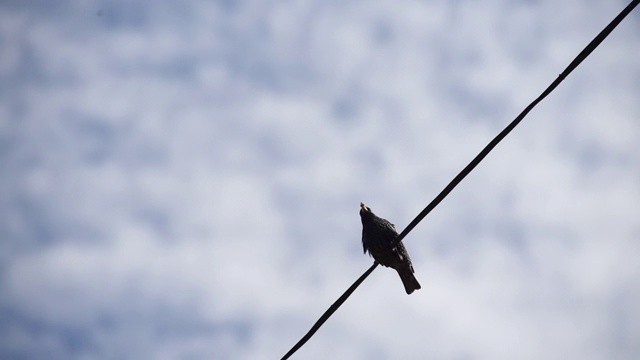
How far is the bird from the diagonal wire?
3.46m

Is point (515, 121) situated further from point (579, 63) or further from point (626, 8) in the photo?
point (626, 8)

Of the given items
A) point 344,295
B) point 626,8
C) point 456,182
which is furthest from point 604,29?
point 344,295

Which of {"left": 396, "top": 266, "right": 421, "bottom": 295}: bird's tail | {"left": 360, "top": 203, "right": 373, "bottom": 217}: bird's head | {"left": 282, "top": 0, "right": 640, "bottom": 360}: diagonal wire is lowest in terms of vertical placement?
{"left": 282, "top": 0, "right": 640, "bottom": 360}: diagonal wire

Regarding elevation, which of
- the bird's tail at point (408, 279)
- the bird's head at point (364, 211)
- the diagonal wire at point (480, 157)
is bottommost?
the diagonal wire at point (480, 157)

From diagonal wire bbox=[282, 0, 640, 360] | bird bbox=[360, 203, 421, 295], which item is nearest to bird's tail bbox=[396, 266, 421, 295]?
bird bbox=[360, 203, 421, 295]

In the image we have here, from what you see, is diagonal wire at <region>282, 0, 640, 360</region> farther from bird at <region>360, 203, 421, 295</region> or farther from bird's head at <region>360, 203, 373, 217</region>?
bird's head at <region>360, 203, 373, 217</region>

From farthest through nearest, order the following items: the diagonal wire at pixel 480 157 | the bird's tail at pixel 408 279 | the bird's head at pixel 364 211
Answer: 1. the bird's head at pixel 364 211
2. the bird's tail at pixel 408 279
3. the diagonal wire at pixel 480 157

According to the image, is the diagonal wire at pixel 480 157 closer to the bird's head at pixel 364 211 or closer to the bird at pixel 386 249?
the bird at pixel 386 249

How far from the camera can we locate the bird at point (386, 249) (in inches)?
321

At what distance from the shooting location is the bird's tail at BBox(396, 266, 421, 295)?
8312mm

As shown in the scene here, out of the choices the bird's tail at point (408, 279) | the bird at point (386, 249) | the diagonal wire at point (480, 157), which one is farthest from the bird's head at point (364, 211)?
the diagonal wire at point (480, 157)

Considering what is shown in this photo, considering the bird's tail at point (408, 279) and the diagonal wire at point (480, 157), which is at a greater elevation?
the bird's tail at point (408, 279)

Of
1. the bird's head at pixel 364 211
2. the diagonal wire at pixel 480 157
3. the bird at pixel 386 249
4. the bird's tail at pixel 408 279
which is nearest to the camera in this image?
the diagonal wire at pixel 480 157

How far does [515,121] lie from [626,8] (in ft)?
2.98
